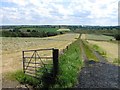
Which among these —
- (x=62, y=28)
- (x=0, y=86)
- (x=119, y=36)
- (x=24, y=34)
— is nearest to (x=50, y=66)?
(x=0, y=86)

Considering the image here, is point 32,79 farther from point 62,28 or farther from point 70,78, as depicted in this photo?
point 62,28

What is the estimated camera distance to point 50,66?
13828mm

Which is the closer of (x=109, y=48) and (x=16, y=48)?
(x=109, y=48)

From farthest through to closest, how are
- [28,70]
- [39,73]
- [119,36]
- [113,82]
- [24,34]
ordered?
1. [24,34]
2. [119,36]
3. [28,70]
4. [39,73]
5. [113,82]

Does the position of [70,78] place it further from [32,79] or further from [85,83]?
[32,79]

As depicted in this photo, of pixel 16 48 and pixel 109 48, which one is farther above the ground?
pixel 109 48

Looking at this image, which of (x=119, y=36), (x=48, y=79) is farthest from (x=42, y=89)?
(x=119, y=36)

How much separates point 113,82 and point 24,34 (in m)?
102

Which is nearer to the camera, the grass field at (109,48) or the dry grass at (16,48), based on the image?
the dry grass at (16,48)

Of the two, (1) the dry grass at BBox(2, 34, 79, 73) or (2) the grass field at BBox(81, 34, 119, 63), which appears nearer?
(1) the dry grass at BBox(2, 34, 79, 73)

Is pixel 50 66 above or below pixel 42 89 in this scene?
above

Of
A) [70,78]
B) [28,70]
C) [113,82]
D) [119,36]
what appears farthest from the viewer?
[119,36]

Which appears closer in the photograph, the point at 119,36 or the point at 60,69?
the point at 60,69

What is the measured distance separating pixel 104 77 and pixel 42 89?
3.74 metres
